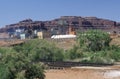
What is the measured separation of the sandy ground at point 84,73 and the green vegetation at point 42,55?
320 cm

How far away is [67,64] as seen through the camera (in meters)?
57.2

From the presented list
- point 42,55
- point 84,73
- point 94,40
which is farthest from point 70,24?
point 84,73

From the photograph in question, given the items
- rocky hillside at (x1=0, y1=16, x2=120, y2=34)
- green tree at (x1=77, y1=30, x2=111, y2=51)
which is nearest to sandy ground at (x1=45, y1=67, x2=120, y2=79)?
green tree at (x1=77, y1=30, x2=111, y2=51)

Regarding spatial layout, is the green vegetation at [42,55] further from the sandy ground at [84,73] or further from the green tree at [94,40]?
the sandy ground at [84,73]

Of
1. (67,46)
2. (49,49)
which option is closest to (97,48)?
(67,46)

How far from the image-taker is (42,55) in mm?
64812

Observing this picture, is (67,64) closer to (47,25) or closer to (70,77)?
(70,77)

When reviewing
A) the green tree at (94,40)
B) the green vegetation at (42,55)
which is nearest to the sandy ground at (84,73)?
the green vegetation at (42,55)

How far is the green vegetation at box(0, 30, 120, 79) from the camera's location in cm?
2945

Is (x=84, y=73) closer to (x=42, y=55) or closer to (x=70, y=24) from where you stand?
(x=42, y=55)

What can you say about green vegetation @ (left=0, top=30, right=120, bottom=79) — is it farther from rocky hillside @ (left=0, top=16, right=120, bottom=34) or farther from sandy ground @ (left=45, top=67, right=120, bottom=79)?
rocky hillside @ (left=0, top=16, right=120, bottom=34)

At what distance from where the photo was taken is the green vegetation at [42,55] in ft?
96.6

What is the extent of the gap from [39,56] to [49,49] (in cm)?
212

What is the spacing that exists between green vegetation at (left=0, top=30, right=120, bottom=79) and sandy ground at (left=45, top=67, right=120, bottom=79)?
3.20m
